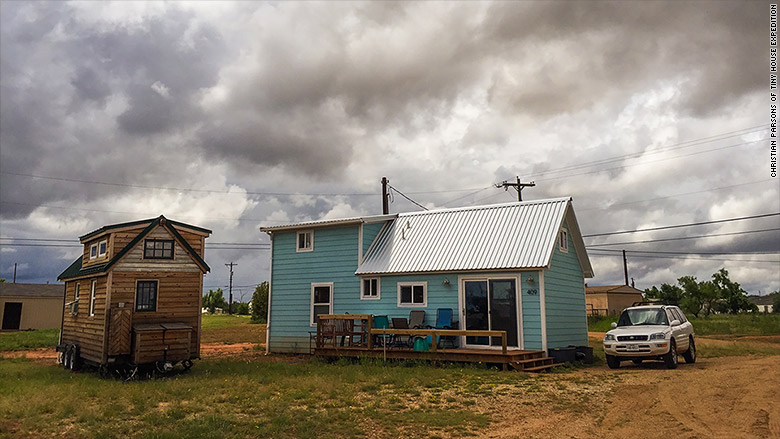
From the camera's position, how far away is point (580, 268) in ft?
71.0

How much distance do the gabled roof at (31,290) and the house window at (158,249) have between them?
33.3m

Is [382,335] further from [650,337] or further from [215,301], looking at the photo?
[215,301]

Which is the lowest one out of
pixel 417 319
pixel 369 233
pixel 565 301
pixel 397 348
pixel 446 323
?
pixel 397 348

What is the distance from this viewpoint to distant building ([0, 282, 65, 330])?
43406 millimetres

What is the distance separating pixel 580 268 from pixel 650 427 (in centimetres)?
1316

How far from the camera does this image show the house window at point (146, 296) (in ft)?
56.0

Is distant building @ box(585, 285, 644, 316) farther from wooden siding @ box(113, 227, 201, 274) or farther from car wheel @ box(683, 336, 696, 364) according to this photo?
wooden siding @ box(113, 227, 201, 274)

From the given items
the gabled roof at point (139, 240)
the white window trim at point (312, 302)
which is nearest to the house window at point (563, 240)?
the white window trim at point (312, 302)

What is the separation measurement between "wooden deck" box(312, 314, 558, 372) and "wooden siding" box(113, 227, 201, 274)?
4.65m

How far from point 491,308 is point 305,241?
8.08 metres

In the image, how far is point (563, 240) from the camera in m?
19.9

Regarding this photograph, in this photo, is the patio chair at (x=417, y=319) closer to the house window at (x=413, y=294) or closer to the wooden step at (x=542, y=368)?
the house window at (x=413, y=294)

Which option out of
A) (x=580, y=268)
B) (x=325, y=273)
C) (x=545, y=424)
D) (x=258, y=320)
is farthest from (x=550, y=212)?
(x=258, y=320)

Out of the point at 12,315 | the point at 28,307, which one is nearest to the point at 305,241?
the point at 28,307
